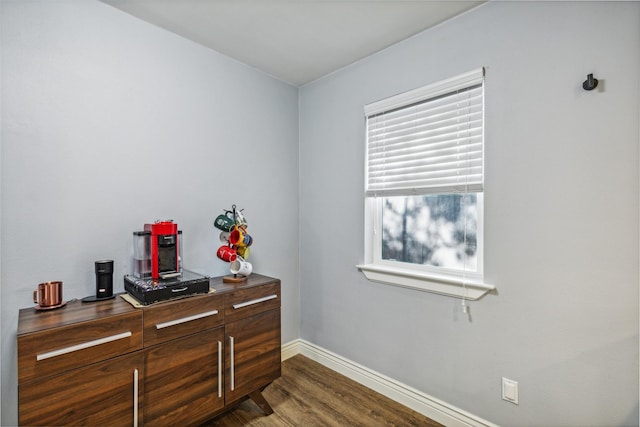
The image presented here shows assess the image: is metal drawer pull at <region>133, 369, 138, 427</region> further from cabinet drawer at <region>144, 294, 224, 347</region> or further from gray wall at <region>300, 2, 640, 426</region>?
gray wall at <region>300, 2, 640, 426</region>

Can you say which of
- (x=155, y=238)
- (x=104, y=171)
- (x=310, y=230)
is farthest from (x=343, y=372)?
(x=104, y=171)

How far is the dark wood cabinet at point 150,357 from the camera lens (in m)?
1.24

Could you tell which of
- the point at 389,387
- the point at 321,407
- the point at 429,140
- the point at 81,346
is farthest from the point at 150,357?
the point at 429,140

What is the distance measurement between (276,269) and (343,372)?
103 centimetres

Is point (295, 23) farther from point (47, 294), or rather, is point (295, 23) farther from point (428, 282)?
point (47, 294)

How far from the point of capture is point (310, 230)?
2.81m

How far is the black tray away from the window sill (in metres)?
1.20

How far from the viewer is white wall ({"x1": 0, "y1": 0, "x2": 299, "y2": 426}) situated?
1514 millimetres

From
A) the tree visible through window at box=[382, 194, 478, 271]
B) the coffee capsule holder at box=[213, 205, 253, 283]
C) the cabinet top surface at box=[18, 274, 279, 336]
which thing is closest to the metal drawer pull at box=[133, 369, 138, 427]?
the cabinet top surface at box=[18, 274, 279, 336]

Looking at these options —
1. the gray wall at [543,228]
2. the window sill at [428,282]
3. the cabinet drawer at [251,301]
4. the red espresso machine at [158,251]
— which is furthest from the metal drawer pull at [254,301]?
the gray wall at [543,228]

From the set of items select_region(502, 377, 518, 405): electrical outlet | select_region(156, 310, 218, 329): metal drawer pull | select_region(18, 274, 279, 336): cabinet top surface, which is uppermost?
select_region(18, 274, 279, 336): cabinet top surface

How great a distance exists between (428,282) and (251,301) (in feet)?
3.81

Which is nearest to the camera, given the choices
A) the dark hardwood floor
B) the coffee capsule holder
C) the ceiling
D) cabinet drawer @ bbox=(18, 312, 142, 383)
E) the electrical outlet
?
cabinet drawer @ bbox=(18, 312, 142, 383)

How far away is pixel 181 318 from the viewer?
162 centimetres
